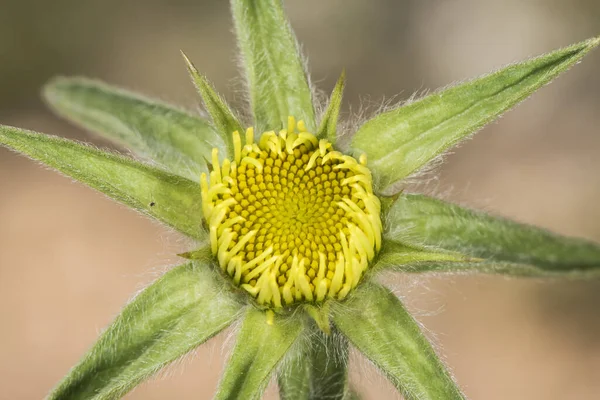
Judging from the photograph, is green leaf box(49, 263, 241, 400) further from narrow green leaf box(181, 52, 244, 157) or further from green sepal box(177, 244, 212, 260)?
narrow green leaf box(181, 52, 244, 157)

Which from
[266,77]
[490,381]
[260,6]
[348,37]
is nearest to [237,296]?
[266,77]

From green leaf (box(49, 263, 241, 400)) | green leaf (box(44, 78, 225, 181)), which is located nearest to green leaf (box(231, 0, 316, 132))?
green leaf (box(44, 78, 225, 181))

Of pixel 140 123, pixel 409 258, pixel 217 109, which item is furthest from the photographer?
pixel 140 123

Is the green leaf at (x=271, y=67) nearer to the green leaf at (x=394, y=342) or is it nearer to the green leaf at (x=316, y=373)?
the green leaf at (x=394, y=342)

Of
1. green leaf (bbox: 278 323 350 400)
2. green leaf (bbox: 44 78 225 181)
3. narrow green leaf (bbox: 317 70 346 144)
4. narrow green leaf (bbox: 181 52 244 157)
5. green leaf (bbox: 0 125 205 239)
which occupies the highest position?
narrow green leaf (bbox: 317 70 346 144)

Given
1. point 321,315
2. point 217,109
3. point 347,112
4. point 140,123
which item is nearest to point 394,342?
point 321,315

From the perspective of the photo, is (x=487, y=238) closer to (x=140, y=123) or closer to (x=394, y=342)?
(x=394, y=342)
